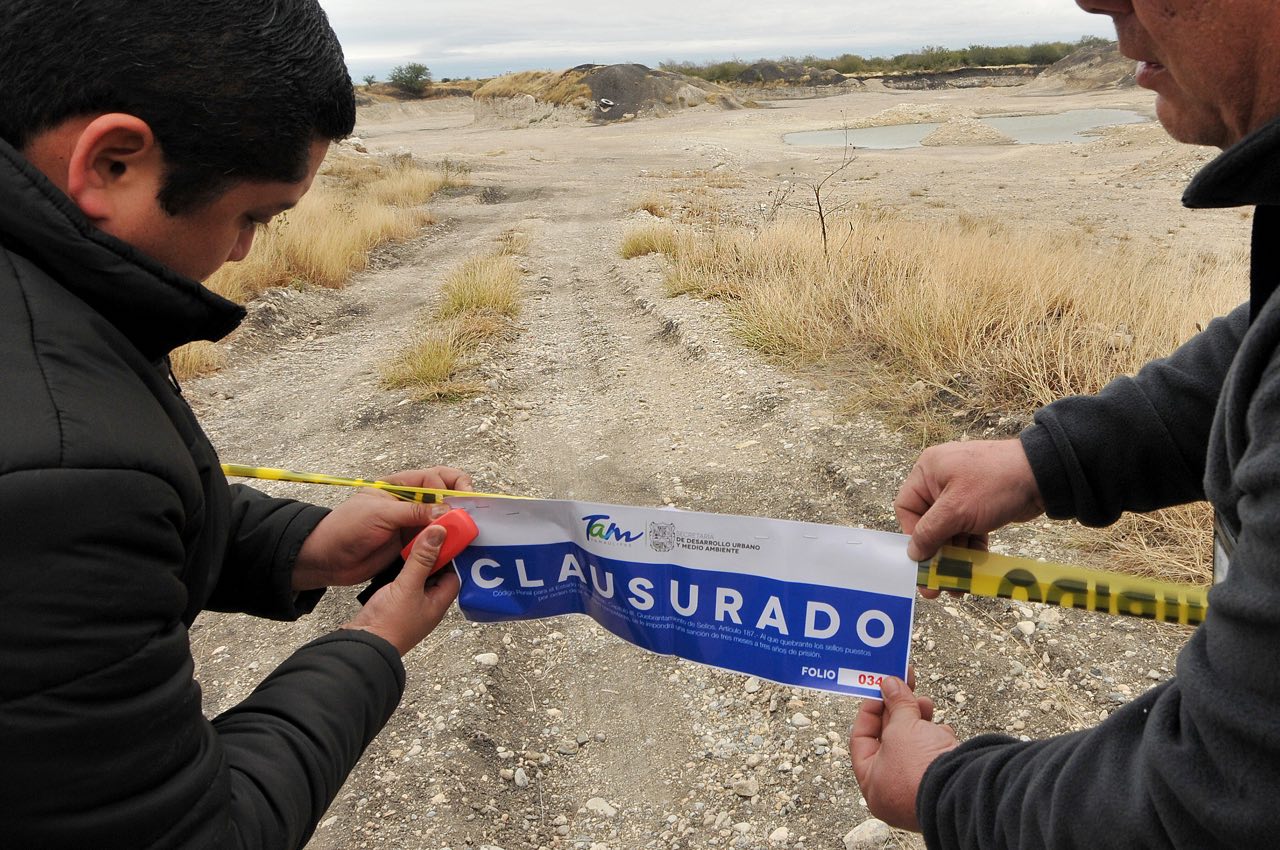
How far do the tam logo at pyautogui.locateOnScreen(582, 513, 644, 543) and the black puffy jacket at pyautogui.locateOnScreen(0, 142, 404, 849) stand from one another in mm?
824

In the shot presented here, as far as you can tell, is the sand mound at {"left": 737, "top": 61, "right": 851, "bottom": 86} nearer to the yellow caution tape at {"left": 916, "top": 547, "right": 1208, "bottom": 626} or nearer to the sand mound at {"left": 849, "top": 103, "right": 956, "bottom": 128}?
the sand mound at {"left": 849, "top": 103, "right": 956, "bottom": 128}

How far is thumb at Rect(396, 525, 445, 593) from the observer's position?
6.39 feet

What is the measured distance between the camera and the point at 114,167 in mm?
1286

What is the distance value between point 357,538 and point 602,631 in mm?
1668

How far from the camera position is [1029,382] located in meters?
4.91

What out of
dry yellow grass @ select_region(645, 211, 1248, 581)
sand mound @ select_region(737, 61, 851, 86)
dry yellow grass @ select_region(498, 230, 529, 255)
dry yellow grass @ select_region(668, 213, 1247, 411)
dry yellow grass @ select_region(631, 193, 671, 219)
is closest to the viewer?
dry yellow grass @ select_region(645, 211, 1248, 581)

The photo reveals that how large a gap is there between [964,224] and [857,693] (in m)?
11.8

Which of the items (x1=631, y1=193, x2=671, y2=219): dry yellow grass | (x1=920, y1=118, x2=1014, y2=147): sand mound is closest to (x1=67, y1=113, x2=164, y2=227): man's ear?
(x1=631, y1=193, x2=671, y2=219): dry yellow grass

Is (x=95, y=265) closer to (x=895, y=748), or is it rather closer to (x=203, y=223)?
(x=203, y=223)

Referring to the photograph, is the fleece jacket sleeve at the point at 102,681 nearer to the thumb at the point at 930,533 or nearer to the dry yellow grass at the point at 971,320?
the thumb at the point at 930,533

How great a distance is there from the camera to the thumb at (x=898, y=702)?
166cm

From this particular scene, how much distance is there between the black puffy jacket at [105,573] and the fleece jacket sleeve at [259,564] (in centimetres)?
61

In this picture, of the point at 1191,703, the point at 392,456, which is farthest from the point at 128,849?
the point at 392,456

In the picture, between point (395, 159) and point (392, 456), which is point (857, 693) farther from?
point (395, 159)
